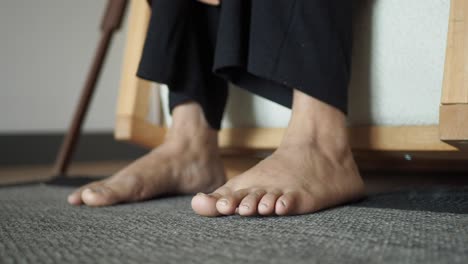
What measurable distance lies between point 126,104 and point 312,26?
1.64 feet

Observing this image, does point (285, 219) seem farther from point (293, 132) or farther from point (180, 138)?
point (180, 138)

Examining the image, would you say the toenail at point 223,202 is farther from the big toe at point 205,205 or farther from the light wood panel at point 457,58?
the light wood panel at point 457,58

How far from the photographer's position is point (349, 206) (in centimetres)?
54

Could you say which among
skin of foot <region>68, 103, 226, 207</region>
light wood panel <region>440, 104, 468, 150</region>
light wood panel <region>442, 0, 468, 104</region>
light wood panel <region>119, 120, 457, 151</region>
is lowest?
skin of foot <region>68, 103, 226, 207</region>

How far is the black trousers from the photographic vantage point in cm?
56

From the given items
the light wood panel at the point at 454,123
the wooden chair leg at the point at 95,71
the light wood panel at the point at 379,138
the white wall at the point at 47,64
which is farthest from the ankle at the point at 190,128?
the white wall at the point at 47,64

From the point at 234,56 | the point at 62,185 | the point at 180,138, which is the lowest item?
the point at 62,185

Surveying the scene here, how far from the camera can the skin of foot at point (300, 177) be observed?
0.47 m

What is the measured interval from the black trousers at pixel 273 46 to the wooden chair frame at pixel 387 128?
0.11 m

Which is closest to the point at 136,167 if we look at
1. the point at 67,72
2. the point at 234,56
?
the point at 234,56

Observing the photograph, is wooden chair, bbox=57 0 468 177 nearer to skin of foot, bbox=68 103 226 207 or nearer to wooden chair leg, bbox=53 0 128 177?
wooden chair leg, bbox=53 0 128 177

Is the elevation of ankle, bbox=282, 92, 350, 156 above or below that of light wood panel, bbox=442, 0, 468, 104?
below

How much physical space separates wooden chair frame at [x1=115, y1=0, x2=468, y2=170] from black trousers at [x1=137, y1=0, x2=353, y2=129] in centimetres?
11

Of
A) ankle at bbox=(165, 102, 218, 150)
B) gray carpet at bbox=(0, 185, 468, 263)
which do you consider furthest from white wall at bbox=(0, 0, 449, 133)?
gray carpet at bbox=(0, 185, 468, 263)
